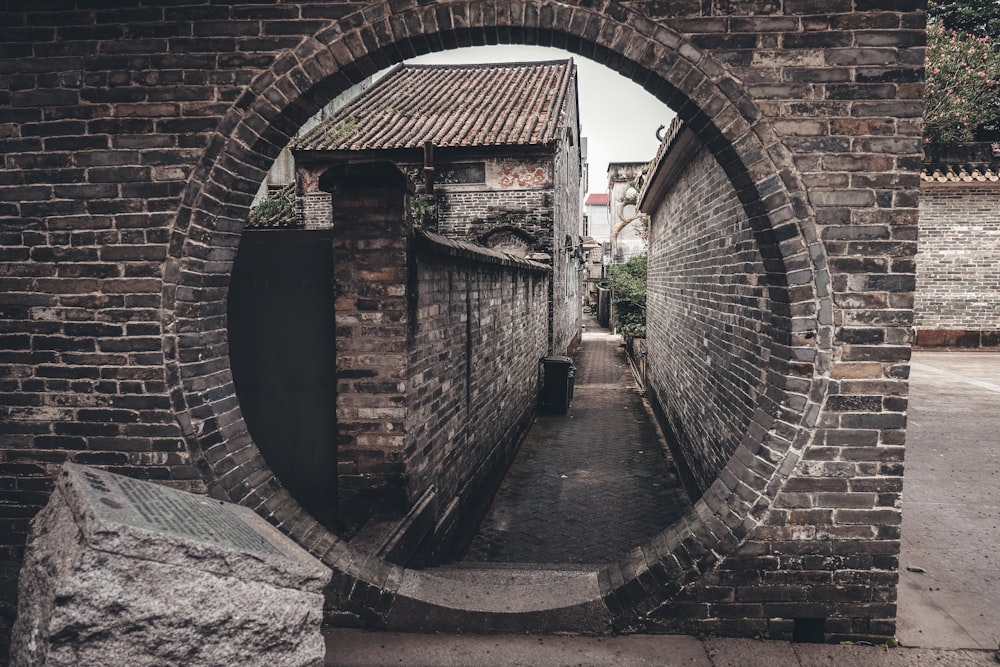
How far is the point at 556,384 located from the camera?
10258mm

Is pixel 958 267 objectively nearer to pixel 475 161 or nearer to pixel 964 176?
pixel 964 176

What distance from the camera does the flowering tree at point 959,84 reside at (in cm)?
1566

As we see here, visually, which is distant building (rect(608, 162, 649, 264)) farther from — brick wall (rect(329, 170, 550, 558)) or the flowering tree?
brick wall (rect(329, 170, 550, 558))

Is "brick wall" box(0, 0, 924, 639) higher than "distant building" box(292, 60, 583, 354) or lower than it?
lower

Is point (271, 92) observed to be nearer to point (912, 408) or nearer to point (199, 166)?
point (199, 166)

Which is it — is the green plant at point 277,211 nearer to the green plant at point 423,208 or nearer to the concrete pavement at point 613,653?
the green plant at point 423,208

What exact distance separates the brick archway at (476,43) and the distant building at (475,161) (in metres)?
9.80

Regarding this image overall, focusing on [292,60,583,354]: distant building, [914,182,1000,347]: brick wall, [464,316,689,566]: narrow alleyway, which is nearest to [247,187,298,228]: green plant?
[292,60,583,354]: distant building

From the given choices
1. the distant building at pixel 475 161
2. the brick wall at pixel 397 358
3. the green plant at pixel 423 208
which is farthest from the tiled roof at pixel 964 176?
the brick wall at pixel 397 358

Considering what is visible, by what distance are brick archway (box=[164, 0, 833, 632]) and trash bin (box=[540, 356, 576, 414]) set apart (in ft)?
23.3

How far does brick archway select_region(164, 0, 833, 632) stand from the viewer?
274 centimetres

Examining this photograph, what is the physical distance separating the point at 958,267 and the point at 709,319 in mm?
15185

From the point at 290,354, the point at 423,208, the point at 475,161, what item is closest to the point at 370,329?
the point at 290,354

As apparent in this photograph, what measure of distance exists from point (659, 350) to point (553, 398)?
2261mm
